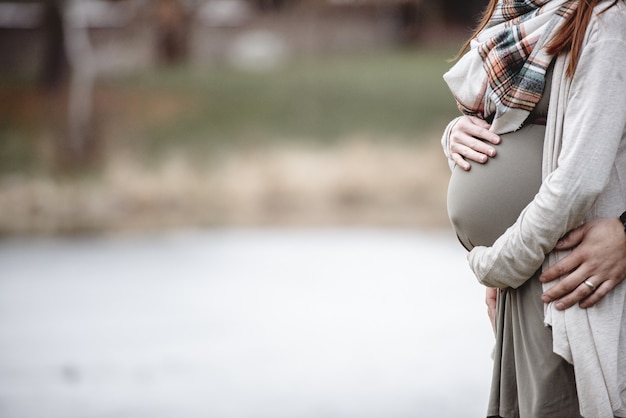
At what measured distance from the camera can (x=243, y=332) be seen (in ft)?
19.7

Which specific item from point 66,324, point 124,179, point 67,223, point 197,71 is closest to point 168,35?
point 197,71

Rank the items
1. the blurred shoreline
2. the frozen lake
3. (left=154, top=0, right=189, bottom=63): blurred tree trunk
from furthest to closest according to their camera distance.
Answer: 1. (left=154, top=0, right=189, bottom=63): blurred tree trunk
2. the blurred shoreline
3. the frozen lake

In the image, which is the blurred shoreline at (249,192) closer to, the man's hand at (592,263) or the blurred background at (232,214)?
the blurred background at (232,214)

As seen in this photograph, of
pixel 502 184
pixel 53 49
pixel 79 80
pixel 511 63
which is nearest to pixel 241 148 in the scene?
pixel 79 80

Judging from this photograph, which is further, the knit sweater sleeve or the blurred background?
the blurred background

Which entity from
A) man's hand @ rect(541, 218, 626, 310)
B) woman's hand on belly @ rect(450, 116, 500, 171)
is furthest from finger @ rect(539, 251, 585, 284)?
woman's hand on belly @ rect(450, 116, 500, 171)

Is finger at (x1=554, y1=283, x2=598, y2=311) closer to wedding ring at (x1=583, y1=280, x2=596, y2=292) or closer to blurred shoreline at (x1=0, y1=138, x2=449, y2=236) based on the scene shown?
wedding ring at (x1=583, y1=280, x2=596, y2=292)

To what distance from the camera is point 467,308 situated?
21.5 ft

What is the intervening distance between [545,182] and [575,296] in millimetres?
283

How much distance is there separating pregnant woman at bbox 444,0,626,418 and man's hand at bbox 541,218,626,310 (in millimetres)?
18

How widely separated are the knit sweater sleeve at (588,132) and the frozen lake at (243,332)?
8.11 ft

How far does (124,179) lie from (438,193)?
4776 mm

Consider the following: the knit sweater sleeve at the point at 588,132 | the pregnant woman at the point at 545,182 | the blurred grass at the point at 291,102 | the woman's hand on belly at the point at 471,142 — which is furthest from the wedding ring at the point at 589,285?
the blurred grass at the point at 291,102

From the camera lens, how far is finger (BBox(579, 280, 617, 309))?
2.07 meters
